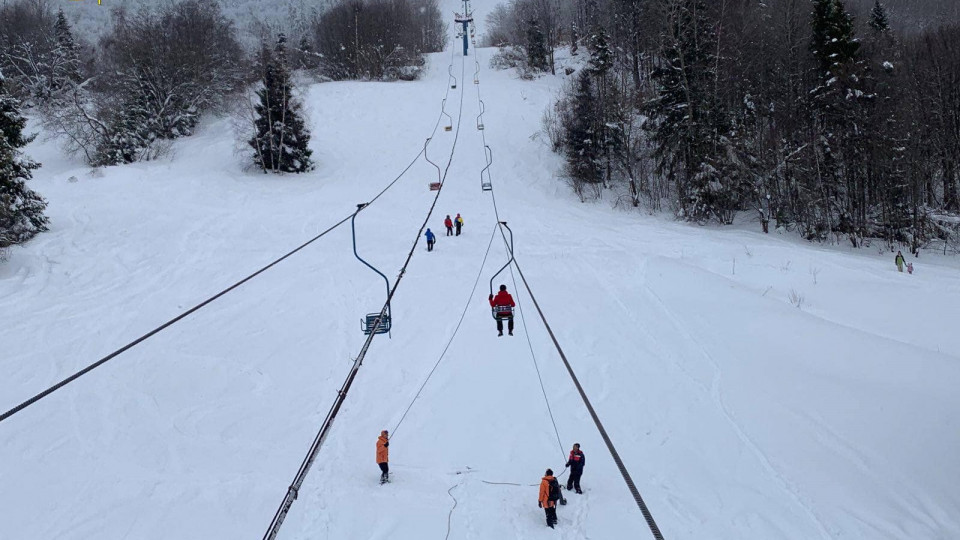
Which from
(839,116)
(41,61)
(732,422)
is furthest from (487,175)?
(41,61)

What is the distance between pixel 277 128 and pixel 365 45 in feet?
105

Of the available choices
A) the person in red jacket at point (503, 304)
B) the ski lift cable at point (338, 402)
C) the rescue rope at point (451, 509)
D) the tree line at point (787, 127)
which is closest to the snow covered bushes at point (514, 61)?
the ski lift cable at point (338, 402)

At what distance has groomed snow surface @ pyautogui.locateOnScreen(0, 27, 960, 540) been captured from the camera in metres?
10.6

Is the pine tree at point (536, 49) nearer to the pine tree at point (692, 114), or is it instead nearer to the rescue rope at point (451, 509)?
the pine tree at point (692, 114)

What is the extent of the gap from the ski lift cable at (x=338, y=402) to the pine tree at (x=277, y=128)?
34.2 feet

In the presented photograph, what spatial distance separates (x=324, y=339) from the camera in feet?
58.9

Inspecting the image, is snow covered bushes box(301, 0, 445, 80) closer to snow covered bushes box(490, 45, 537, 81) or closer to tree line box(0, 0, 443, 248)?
tree line box(0, 0, 443, 248)

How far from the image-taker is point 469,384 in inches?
595

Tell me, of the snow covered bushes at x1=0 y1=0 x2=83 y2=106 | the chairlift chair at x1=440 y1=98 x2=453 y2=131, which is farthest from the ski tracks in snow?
the snow covered bushes at x1=0 y1=0 x2=83 y2=106

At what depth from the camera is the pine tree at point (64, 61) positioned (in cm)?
4941

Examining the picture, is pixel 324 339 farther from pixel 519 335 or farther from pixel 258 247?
pixel 258 247

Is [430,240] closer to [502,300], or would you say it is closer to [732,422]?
[502,300]

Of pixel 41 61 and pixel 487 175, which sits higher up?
pixel 41 61

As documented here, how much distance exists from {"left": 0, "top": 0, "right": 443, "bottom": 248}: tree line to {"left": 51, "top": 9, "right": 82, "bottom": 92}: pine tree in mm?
95
